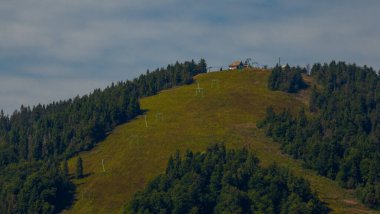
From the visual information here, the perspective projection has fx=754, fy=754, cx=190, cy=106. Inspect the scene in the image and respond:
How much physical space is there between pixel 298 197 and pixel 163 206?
112ft

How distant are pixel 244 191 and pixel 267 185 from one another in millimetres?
6264

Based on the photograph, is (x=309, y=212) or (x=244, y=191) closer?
(x=309, y=212)

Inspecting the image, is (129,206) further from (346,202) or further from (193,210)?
(346,202)

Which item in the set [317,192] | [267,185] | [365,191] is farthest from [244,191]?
[365,191]

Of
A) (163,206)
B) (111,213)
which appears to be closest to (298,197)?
(163,206)

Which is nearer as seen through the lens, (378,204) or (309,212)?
(309,212)

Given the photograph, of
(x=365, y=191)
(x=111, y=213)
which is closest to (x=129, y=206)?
(x=111, y=213)

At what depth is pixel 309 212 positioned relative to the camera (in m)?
184

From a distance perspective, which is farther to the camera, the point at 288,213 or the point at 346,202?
the point at 346,202

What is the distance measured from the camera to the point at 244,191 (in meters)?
199

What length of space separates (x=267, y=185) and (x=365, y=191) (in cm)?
2611

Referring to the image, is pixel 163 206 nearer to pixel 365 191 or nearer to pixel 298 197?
pixel 298 197

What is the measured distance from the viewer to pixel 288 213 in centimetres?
18438

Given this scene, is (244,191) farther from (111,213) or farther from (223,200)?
(111,213)
